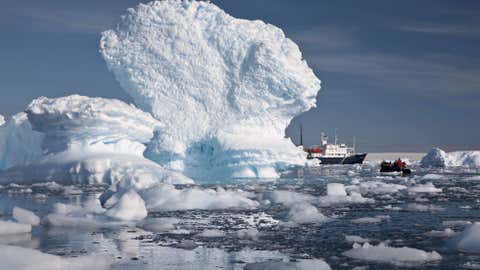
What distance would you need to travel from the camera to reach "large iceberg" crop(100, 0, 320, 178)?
2798 centimetres

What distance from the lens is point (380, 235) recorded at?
31.8ft

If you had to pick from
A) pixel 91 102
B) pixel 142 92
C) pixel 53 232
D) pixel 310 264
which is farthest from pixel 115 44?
pixel 310 264

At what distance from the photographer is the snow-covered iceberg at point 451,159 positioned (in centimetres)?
5403

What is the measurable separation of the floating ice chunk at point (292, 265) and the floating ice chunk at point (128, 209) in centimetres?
Result: 518

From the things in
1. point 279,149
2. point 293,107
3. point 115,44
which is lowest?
point 279,149

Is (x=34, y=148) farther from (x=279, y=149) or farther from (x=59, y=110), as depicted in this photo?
(x=279, y=149)

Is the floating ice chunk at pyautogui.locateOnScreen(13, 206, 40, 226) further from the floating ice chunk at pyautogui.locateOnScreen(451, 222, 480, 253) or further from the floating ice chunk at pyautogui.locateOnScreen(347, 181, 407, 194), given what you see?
the floating ice chunk at pyautogui.locateOnScreen(347, 181, 407, 194)

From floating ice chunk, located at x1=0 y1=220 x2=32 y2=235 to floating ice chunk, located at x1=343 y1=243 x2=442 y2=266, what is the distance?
5.14 metres

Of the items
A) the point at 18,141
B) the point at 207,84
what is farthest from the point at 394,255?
the point at 18,141

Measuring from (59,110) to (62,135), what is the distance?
1.64 m

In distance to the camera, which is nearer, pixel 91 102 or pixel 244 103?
pixel 91 102

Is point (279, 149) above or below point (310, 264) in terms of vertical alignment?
above

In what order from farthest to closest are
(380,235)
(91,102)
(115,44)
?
(115,44)
(91,102)
(380,235)

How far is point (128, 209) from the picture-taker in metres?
11.8
